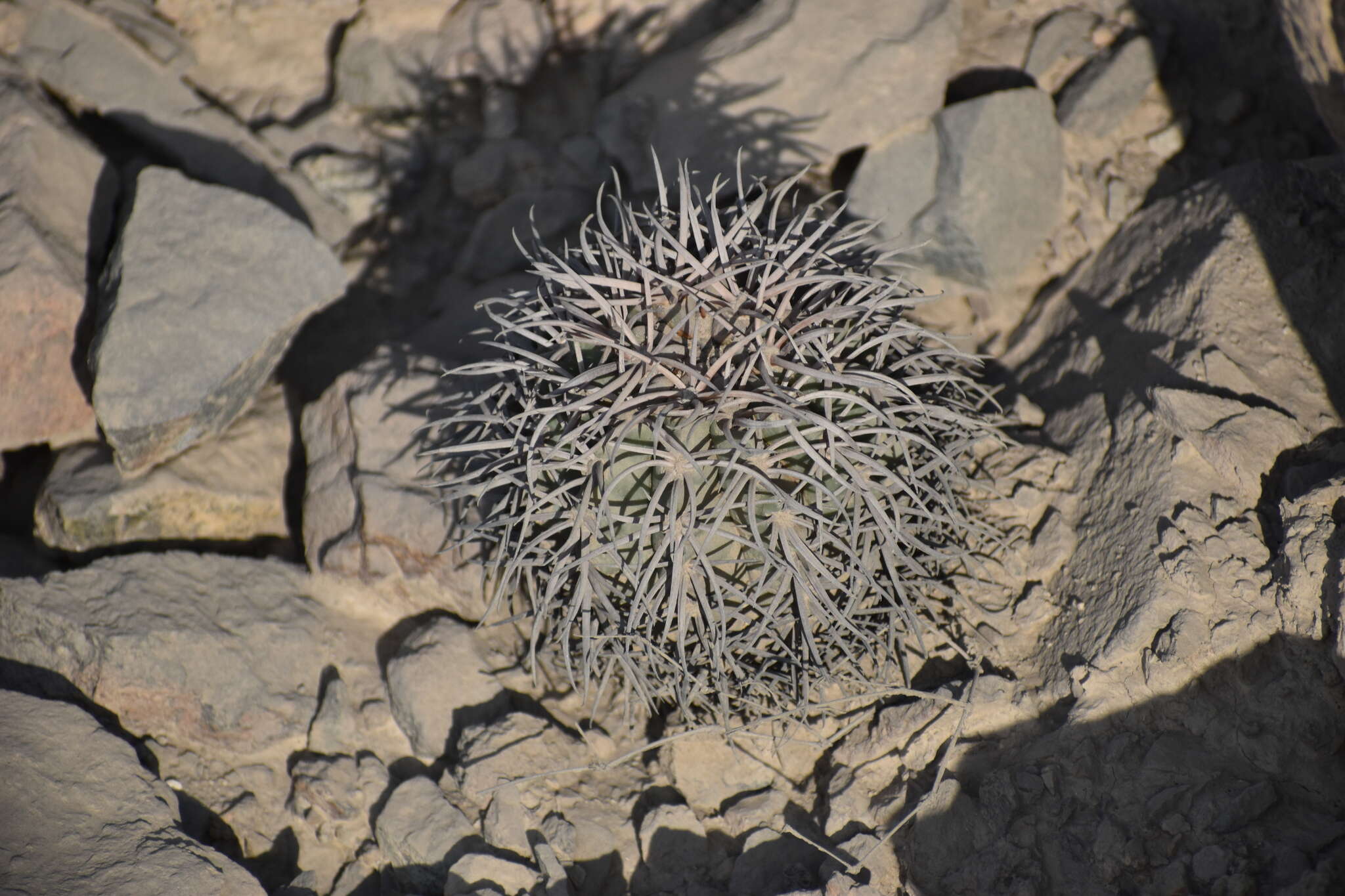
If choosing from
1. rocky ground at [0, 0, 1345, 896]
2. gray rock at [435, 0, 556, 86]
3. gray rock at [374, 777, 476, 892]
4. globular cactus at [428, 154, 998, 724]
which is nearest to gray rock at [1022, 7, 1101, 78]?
rocky ground at [0, 0, 1345, 896]

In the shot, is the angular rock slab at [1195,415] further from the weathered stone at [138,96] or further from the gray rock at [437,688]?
the weathered stone at [138,96]

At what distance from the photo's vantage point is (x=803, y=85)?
3.06 m

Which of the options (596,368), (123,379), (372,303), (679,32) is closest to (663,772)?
(596,368)

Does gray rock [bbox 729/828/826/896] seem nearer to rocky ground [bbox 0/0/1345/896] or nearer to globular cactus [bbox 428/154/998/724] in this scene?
rocky ground [bbox 0/0/1345/896]

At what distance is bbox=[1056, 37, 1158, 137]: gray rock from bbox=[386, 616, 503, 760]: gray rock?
2.59 m

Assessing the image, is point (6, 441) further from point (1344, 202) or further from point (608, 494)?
point (1344, 202)

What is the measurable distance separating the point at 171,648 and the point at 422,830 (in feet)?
2.65

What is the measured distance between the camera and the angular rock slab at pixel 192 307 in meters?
2.58

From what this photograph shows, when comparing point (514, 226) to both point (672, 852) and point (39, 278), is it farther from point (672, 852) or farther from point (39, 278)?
point (672, 852)

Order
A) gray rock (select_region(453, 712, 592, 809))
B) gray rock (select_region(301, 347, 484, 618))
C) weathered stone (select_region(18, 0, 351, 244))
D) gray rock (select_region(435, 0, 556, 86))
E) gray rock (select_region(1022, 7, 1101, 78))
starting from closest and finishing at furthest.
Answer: gray rock (select_region(453, 712, 592, 809))
gray rock (select_region(301, 347, 484, 618))
gray rock (select_region(1022, 7, 1101, 78))
weathered stone (select_region(18, 0, 351, 244))
gray rock (select_region(435, 0, 556, 86))

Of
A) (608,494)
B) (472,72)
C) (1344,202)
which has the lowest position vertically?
(608,494)

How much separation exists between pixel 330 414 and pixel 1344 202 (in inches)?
109

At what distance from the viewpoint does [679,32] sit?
11.7 feet

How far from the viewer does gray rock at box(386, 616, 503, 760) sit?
2338 millimetres
